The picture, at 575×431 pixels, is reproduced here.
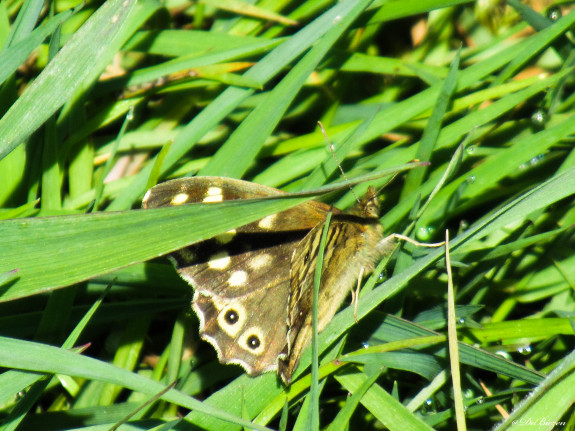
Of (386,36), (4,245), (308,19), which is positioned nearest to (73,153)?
(4,245)

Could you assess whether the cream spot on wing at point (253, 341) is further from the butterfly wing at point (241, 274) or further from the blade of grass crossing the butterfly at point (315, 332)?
the blade of grass crossing the butterfly at point (315, 332)

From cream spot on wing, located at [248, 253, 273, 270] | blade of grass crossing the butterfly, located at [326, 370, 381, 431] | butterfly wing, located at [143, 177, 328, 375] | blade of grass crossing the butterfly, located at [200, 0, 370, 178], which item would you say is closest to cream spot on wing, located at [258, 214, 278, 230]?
butterfly wing, located at [143, 177, 328, 375]

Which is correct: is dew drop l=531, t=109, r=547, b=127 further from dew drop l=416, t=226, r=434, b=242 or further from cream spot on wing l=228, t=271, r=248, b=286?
cream spot on wing l=228, t=271, r=248, b=286

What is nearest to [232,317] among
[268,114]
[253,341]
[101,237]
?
[253,341]

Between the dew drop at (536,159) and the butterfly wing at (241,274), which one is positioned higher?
the dew drop at (536,159)

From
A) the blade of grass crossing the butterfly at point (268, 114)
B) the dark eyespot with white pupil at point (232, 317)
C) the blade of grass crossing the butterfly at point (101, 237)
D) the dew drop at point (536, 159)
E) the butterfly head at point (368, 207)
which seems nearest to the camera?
the blade of grass crossing the butterfly at point (101, 237)

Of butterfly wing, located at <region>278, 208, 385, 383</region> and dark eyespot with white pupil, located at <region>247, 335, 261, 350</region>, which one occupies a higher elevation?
butterfly wing, located at <region>278, 208, 385, 383</region>

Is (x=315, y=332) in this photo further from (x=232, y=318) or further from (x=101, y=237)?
(x=101, y=237)

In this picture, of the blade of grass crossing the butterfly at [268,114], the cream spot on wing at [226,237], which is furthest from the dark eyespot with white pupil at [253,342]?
the blade of grass crossing the butterfly at [268,114]

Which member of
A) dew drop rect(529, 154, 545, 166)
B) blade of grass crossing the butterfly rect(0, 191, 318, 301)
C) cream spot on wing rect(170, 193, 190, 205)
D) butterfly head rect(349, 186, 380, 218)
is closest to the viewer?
blade of grass crossing the butterfly rect(0, 191, 318, 301)
